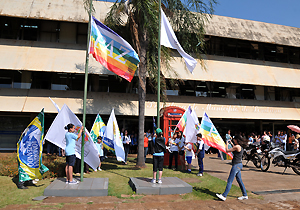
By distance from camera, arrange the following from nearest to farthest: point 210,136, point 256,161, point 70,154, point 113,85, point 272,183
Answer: point 70,154
point 272,183
point 210,136
point 256,161
point 113,85

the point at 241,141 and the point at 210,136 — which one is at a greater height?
the point at 241,141

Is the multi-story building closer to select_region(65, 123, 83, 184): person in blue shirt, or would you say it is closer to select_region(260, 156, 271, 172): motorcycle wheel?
select_region(260, 156, 271, 172): motorcycle wheel

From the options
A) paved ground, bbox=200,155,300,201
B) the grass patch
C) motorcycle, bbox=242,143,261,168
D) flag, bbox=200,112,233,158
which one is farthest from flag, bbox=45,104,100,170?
motorcycle, bbox=242,143,261,168

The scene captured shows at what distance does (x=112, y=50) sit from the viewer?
8.15m

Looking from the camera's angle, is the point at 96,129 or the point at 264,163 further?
the point at 264,163

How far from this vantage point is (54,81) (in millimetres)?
17625

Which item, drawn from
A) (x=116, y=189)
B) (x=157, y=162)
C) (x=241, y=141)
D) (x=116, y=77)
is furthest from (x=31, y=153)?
(x=116, y=77)

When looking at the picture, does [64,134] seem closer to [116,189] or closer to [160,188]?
[116,189]

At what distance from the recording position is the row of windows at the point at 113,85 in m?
17.2

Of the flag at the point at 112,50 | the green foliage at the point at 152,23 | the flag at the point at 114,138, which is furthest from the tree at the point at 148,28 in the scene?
the flag at the point at 112,50

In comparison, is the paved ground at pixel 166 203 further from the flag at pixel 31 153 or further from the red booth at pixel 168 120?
the red booth at pixel 168 120

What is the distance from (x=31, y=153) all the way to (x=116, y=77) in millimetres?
9542

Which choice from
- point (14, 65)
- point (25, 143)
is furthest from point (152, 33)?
point (14, 65)

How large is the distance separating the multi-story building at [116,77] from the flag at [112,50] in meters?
8.59
